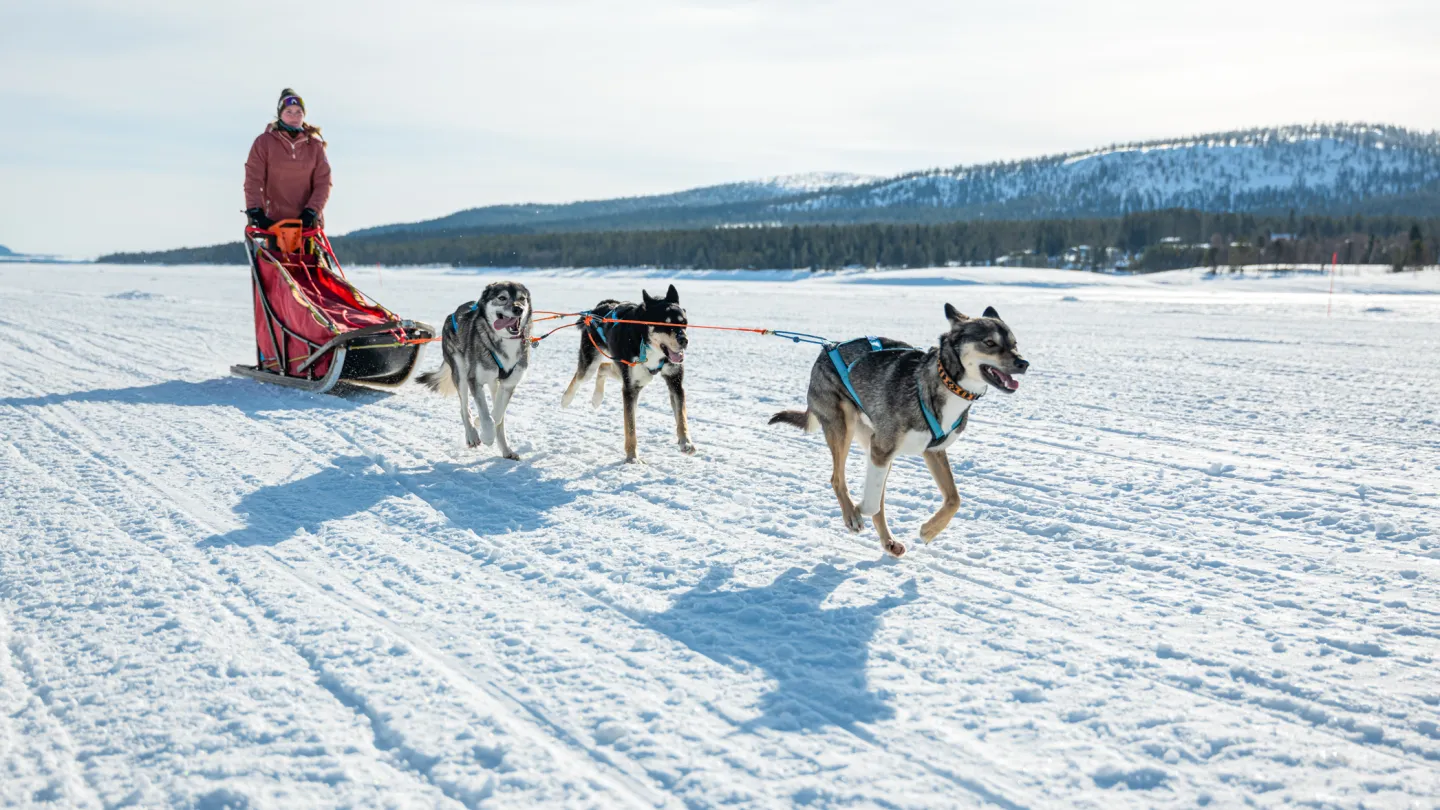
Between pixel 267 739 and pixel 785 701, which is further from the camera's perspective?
pixel 785 701

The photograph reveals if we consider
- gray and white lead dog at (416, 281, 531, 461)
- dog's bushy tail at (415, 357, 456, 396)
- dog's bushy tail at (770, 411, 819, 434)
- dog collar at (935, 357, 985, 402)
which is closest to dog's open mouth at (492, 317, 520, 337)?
gray and white lead dog at (416, 281, 531, 461)

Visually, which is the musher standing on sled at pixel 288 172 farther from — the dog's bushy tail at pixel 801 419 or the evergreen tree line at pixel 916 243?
the evergreen tree line at pixel 916 243

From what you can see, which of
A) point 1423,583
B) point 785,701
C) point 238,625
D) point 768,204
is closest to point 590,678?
point 785,701

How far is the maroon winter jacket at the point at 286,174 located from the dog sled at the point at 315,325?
243mm

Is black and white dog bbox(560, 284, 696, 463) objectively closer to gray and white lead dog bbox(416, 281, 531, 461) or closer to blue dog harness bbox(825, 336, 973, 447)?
gray and white lead dog bbox(416, 281, 531, 461)

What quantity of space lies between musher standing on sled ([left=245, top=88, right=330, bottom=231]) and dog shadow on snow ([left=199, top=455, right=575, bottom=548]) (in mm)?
3614

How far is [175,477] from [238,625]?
2286mm

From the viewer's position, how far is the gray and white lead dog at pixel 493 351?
5.39 metres

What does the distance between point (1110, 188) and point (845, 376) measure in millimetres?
163662

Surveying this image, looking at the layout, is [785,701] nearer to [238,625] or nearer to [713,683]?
[713,683]

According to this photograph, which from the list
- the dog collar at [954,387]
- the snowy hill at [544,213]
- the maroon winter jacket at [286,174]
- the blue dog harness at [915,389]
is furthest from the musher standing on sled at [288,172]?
the snowy hill at [544,213]

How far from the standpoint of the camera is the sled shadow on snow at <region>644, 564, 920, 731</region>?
2.48 m

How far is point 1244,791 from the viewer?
2.08m

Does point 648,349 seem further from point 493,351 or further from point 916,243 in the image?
point 916,243
